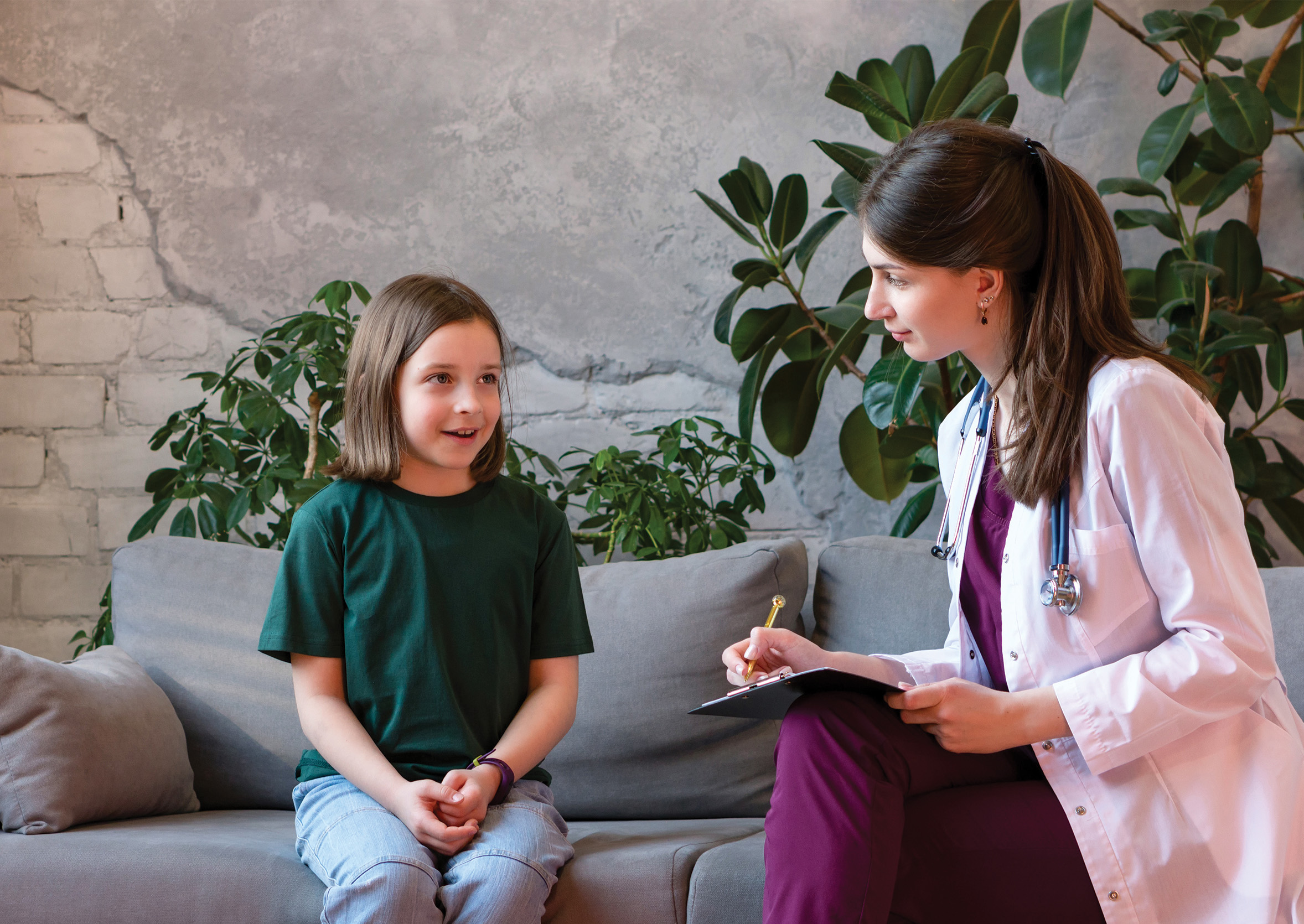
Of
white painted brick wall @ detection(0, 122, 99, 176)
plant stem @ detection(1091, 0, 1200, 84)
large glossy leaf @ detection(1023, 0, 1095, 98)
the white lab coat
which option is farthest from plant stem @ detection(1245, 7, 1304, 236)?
white painted brick wall @ detection(0, 122, 99, 176)

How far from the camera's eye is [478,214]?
251 cm

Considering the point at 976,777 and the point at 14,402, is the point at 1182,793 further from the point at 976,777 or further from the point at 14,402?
the point at 14,402

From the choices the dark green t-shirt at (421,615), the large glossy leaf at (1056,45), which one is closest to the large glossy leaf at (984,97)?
the large glossy leaf at (1056,45)

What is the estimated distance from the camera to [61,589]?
8.21 ft

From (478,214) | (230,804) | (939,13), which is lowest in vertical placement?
(230,804)

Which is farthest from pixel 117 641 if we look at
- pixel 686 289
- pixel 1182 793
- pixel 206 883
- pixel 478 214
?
pixel 1182 793

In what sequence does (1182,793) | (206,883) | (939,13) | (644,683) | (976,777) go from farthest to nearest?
1. (939,13)
2. (644,683)
3. (206,883)
4. (976,777)
5. (1182,793)

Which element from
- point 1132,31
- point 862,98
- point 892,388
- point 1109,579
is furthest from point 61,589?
point 1132,31

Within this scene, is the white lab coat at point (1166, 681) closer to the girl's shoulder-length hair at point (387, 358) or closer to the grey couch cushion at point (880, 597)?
the grey couch cushion at point (880, 597)

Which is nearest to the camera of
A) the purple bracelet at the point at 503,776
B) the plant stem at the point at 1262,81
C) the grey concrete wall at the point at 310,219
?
the purple bracelet at the point at 503,776

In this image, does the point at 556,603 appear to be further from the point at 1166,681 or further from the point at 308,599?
the point at 1166,681

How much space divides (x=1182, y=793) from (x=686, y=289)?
1708 mm

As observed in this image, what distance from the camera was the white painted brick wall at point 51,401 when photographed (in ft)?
8.20

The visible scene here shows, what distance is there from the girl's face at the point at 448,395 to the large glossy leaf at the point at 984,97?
3.21ft
